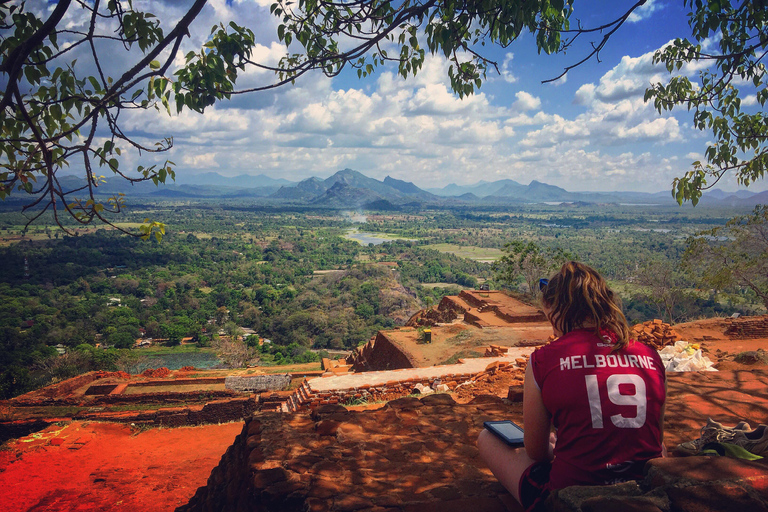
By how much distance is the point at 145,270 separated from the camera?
230 ft

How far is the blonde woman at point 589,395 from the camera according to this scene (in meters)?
1.67

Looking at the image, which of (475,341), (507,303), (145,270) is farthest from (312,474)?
(145,270)

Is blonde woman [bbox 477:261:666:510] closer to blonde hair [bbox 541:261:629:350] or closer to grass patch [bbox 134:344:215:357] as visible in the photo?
blonde hair [bbox 541:261:629:350]

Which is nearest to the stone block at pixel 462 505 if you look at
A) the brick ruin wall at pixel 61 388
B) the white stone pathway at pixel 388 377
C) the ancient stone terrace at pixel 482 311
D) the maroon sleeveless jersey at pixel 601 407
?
the maroon sleeveless jersey at pixel 601 407

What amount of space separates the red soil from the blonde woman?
6.26 meters

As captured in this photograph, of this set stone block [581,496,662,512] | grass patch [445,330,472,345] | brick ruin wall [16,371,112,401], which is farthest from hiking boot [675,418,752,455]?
brick ruin wall [16,371,112,401]

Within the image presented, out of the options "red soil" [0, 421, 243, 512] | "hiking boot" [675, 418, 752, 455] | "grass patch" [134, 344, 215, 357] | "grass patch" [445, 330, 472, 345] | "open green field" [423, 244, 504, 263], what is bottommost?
"grass patch" [134, 344, 215, 357]

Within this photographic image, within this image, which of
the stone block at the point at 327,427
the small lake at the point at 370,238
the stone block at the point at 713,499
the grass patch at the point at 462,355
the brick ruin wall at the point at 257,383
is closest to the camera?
the stone block at the point at 713,499

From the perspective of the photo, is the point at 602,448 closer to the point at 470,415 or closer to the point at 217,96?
the point at 470,415

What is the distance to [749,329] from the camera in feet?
32.1

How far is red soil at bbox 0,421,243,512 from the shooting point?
652 cm

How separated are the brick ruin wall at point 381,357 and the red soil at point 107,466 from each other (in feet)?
14.3

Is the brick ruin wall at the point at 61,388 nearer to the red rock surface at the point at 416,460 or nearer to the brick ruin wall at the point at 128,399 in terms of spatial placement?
the brick ruin wall at the point at 128,399

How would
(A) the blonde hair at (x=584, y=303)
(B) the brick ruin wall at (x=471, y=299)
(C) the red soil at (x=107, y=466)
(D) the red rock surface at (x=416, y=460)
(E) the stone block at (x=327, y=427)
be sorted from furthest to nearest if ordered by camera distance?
(B) the brick ruin wall at (x=471, y=299)
(C) the red soil at (x=107, y=466)
(E) the stone block at (x=327, y=427)
(A) the blonde hair at (x=584, y=303)
(D) the red rock surface at (x=416, y=460)
